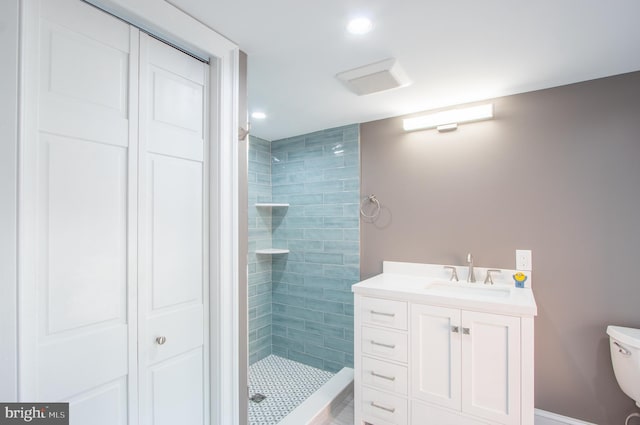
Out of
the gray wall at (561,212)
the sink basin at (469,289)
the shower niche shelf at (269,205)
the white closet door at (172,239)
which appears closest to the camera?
the white closet door at (172,239)

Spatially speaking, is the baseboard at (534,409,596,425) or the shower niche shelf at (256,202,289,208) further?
the shower niche shelf at (256,202,289,208)

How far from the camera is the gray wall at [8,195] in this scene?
33.5 inches

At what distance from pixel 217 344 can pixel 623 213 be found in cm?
242

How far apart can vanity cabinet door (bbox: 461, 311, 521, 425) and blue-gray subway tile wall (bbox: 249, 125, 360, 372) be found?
1202mm

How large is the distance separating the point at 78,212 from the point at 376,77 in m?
1.58

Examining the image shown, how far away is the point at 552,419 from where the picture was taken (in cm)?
195

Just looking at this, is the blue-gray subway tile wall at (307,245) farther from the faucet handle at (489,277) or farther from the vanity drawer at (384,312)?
the faucet handle at (489,277)

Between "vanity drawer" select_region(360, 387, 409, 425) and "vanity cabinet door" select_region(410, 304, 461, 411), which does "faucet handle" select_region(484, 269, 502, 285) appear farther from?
"vanity drawer" select_region(360, 387, 409, 425)

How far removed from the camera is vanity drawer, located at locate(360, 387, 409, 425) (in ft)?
6.14

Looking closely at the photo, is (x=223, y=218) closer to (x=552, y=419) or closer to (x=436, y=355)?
(x=436, y=355)

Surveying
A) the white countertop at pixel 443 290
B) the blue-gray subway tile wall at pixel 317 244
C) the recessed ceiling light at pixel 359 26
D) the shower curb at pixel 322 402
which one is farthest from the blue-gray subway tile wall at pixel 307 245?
the recessed ceiling light at pixel 359 26

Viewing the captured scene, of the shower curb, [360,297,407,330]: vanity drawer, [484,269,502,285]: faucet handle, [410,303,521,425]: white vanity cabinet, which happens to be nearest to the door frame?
the shower curb

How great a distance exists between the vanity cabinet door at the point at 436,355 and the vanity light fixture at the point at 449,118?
1.35m

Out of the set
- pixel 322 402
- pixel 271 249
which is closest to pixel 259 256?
pixel 271 249
